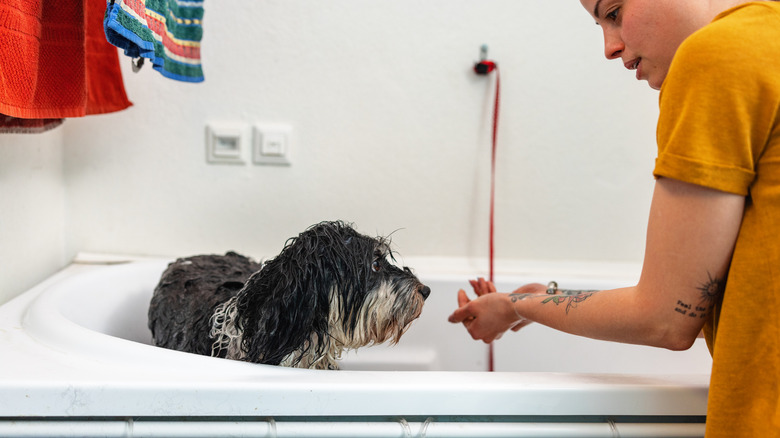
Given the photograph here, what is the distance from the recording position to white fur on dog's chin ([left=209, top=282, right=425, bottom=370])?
1358mm

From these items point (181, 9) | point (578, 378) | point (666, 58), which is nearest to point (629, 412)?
point (578, 378)

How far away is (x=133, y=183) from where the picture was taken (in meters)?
2.24

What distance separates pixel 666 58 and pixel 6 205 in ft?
5.72

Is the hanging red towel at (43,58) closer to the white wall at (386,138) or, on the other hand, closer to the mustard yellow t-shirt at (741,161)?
the white wall at (386,138)

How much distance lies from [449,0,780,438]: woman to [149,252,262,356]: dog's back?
100cm

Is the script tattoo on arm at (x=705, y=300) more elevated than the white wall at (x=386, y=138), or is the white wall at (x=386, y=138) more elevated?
the white wall at (x=386, y=138)

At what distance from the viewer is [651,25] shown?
1062 millimetres

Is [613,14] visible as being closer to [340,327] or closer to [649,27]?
[649,27]

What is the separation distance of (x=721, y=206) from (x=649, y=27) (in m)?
0.35

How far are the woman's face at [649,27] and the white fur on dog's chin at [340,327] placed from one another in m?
0.71

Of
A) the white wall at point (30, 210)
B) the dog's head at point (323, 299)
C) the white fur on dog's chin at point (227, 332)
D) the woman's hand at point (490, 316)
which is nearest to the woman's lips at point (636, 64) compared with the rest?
the woman's hand at point (490, 316)

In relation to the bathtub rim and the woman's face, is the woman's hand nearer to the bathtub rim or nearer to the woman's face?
the bathtub rim

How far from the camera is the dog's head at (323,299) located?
1305 mm

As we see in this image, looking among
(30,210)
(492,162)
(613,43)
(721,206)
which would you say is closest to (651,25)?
(613,43)
